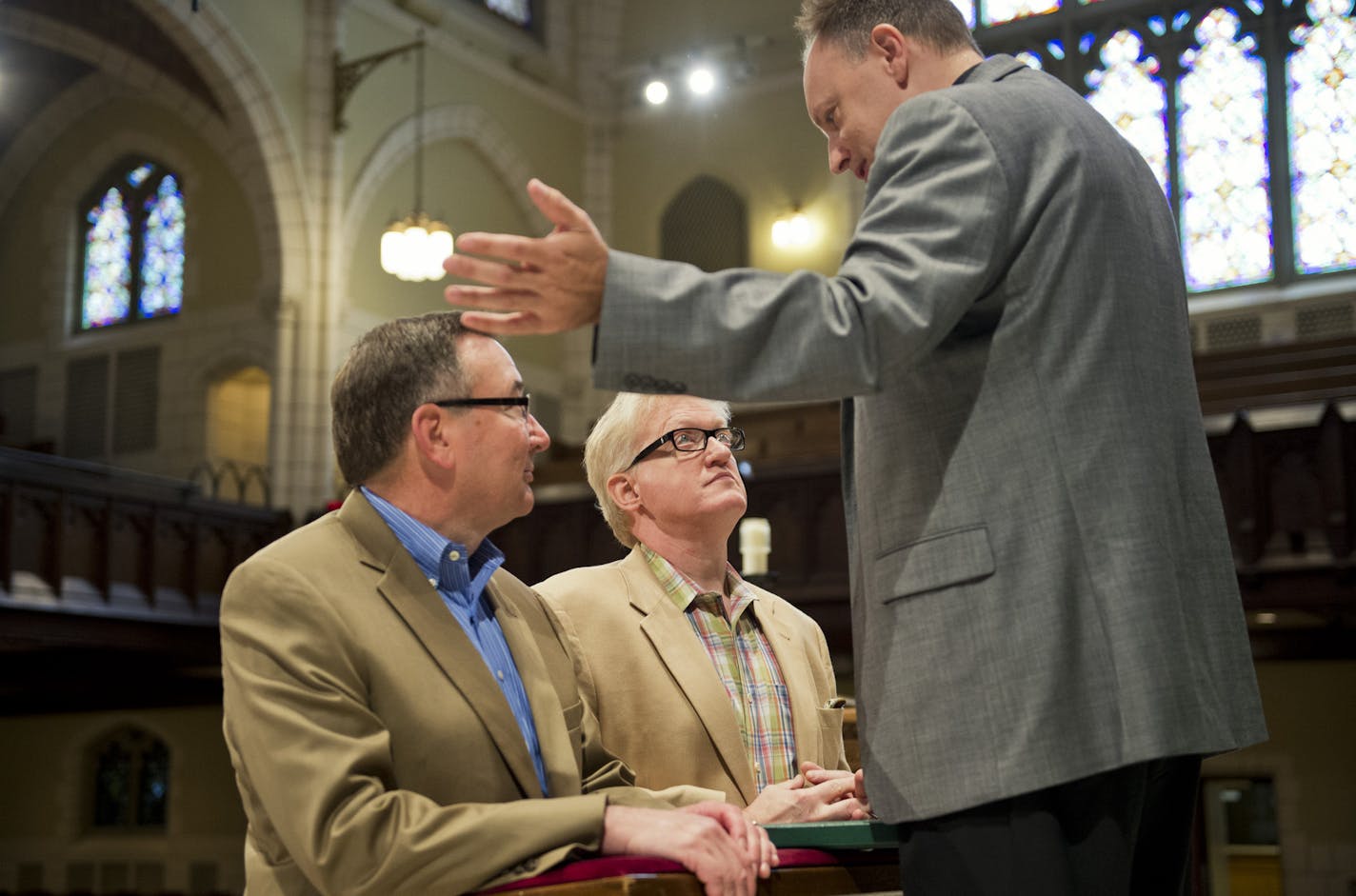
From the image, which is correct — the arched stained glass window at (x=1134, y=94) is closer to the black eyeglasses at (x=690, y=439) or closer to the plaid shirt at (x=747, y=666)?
the black eyeglasses at (x=690, y=439)

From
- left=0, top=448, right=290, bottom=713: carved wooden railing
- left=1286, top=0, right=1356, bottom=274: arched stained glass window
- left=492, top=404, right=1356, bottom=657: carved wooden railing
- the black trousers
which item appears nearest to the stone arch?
left=0, top=448, right=290, bottom=713: carved wooden railing

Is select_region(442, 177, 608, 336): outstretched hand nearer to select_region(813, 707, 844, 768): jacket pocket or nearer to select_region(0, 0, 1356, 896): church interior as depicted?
select_region(813, 707, 844, 768): jacket pocket

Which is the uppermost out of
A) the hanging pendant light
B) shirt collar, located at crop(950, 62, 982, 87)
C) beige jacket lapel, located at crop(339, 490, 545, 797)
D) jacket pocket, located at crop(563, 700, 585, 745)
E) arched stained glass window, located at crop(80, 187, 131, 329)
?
arched stained glass window, located at crop(80, 187, 131, 329)

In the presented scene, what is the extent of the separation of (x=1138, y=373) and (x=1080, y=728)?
393 mm

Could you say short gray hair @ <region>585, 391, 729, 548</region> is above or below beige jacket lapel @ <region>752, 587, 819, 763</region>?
above

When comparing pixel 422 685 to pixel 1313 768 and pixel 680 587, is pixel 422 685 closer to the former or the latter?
pixel 680 587

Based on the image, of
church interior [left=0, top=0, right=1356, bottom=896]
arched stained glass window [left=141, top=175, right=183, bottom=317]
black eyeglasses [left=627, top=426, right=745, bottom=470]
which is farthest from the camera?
arched stained glass window [left=141, top=175, right=183, bottom=317]

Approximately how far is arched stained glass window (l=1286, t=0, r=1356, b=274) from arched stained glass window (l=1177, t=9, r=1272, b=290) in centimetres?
27

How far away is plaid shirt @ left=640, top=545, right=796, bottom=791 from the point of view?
8.88 ft

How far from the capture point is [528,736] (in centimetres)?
203

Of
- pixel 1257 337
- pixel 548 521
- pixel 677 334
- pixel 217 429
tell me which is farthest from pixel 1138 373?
pixel 217 429

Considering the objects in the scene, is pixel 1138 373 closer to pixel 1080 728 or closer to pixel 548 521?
pixel 1080 728

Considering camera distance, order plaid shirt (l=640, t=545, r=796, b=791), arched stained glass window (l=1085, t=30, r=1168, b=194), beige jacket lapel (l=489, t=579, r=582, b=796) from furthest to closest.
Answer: arched stained glass window (l=1085, t=30, r=1168, b=194)
plaid shirt (l=640, t=545, r=796, b=791)
beige jacket lapel (l=489, t=579, r=582, b=796)

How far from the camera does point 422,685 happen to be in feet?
6.11
